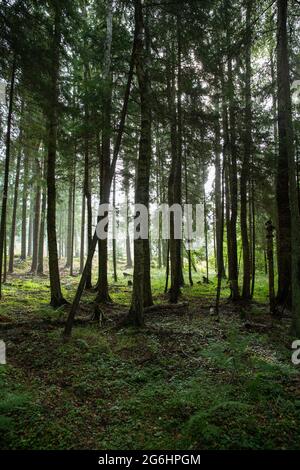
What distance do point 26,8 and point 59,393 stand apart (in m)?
8.88

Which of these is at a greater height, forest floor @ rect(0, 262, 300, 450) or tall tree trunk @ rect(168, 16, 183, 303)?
tall tree trunk @ rect(168, 16, 183, 303)

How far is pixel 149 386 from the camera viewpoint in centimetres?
529

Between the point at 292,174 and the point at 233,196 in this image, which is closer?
the point at 292,174

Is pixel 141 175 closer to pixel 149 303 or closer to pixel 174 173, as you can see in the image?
pixel 174 173

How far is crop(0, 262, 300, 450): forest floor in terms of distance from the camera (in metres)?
3.83

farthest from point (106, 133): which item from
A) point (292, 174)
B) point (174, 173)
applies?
point (292, 174)

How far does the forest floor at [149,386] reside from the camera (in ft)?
12.6

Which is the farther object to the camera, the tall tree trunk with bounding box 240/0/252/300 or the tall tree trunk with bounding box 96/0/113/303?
the tall tree trunk with bounding box 240/0/252/300

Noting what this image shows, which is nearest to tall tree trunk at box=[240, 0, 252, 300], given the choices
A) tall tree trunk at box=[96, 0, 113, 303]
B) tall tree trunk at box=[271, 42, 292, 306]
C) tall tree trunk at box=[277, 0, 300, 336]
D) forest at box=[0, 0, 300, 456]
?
forest at box=[0, 0, 300, 456]

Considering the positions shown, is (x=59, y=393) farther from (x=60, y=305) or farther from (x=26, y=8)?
(x=26, y=8)

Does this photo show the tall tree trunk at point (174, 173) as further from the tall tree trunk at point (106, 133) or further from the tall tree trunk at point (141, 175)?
the tall tree trunk at point (106, 133)

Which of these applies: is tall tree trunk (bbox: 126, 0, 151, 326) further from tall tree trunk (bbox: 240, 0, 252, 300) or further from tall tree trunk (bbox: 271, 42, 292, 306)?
tall tree trunk (bbox: 271, 42, 292, 306)

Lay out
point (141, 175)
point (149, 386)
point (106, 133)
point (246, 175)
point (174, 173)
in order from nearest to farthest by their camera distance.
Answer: point (149, 386) → point (141, 175) → point (106, 133) → point (246, 175) → point (174, 173)

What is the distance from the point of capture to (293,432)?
12.4 feet
